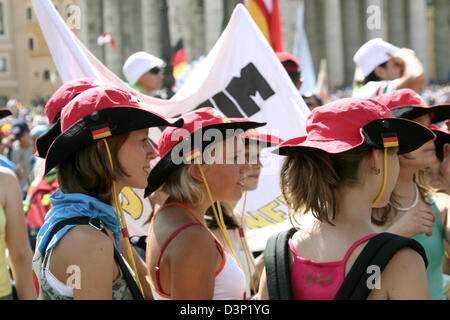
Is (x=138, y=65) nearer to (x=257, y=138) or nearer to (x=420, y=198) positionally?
(x=257, y=138)

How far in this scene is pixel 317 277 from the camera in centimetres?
239

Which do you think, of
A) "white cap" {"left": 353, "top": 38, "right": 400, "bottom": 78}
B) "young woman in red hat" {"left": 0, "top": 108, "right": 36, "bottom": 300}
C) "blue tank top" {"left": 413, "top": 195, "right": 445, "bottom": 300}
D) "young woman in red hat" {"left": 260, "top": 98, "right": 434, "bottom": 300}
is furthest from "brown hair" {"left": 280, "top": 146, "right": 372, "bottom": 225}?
"white cap" {"left": 353, "top": 38, "right": 400, "bottom": 78}

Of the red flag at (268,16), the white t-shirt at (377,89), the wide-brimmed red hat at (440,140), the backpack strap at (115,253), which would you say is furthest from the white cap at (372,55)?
the backpack strap at (115,253)

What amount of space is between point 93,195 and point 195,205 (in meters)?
0.57

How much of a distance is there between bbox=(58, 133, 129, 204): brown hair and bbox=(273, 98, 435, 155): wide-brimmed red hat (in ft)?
2.43

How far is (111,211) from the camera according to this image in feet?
9.19

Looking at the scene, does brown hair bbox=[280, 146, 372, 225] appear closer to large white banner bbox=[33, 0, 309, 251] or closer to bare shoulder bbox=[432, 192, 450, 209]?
bare shoulder bbox=[432, 192, 450, 209]

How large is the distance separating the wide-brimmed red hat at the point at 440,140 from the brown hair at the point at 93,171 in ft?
6.68

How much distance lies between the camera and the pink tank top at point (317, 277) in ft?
7.64

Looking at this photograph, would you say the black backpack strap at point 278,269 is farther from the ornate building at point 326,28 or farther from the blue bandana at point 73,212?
the ornate building at point 326,28

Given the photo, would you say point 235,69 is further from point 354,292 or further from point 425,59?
point 425,59

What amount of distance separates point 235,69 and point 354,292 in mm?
3422

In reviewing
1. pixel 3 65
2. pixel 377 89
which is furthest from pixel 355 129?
pixel 3 65

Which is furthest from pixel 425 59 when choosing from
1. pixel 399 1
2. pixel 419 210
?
pixel 419 210
